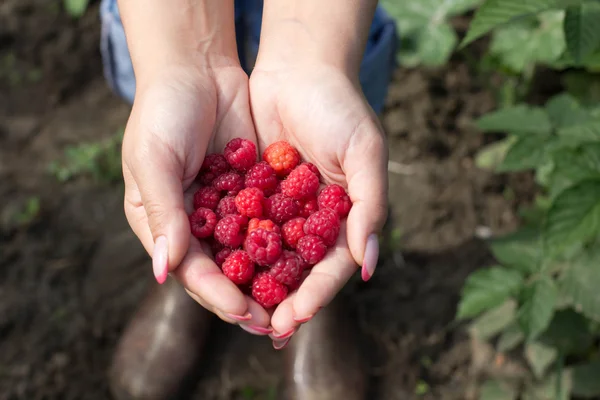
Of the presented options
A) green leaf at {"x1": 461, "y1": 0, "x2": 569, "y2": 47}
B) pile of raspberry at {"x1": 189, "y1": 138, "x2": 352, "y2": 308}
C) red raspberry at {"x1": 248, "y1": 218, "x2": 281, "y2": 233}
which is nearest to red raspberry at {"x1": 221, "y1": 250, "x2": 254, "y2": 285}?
pile of raspberry at {"x1": 189, "y1": 138, "x2": 352, "y2": 308}

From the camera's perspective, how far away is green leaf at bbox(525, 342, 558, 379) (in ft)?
7.22

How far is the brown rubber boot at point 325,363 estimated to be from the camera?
2402mm

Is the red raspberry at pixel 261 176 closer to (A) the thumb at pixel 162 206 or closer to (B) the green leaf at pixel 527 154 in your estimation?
(A) the thumb at pixel 162 206

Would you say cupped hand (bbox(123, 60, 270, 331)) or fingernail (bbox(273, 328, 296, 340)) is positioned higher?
cupped hand (bbox(123, 60, 270, 331))

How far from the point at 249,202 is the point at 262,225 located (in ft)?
0.24

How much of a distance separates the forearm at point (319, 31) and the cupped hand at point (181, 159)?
0.16 m

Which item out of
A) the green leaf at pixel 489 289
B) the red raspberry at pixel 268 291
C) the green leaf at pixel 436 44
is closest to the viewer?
the red raspberry at pixel 268 291

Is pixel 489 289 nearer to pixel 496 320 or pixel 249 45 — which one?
pixel 496 320

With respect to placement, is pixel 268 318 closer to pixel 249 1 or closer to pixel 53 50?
pixel 249 1

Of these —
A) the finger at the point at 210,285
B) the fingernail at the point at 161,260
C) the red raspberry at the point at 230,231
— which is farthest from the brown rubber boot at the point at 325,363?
the fingernail at the point at 161,260

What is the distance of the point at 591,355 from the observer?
2.31m

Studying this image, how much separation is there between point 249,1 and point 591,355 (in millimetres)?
1689

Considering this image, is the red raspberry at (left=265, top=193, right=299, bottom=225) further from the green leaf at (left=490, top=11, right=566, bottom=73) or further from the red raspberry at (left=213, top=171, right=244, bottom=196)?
the green leaf at (left=490, top=11, right=566, bottom=73)

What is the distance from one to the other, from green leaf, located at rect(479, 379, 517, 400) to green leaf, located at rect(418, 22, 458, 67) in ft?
4.29
